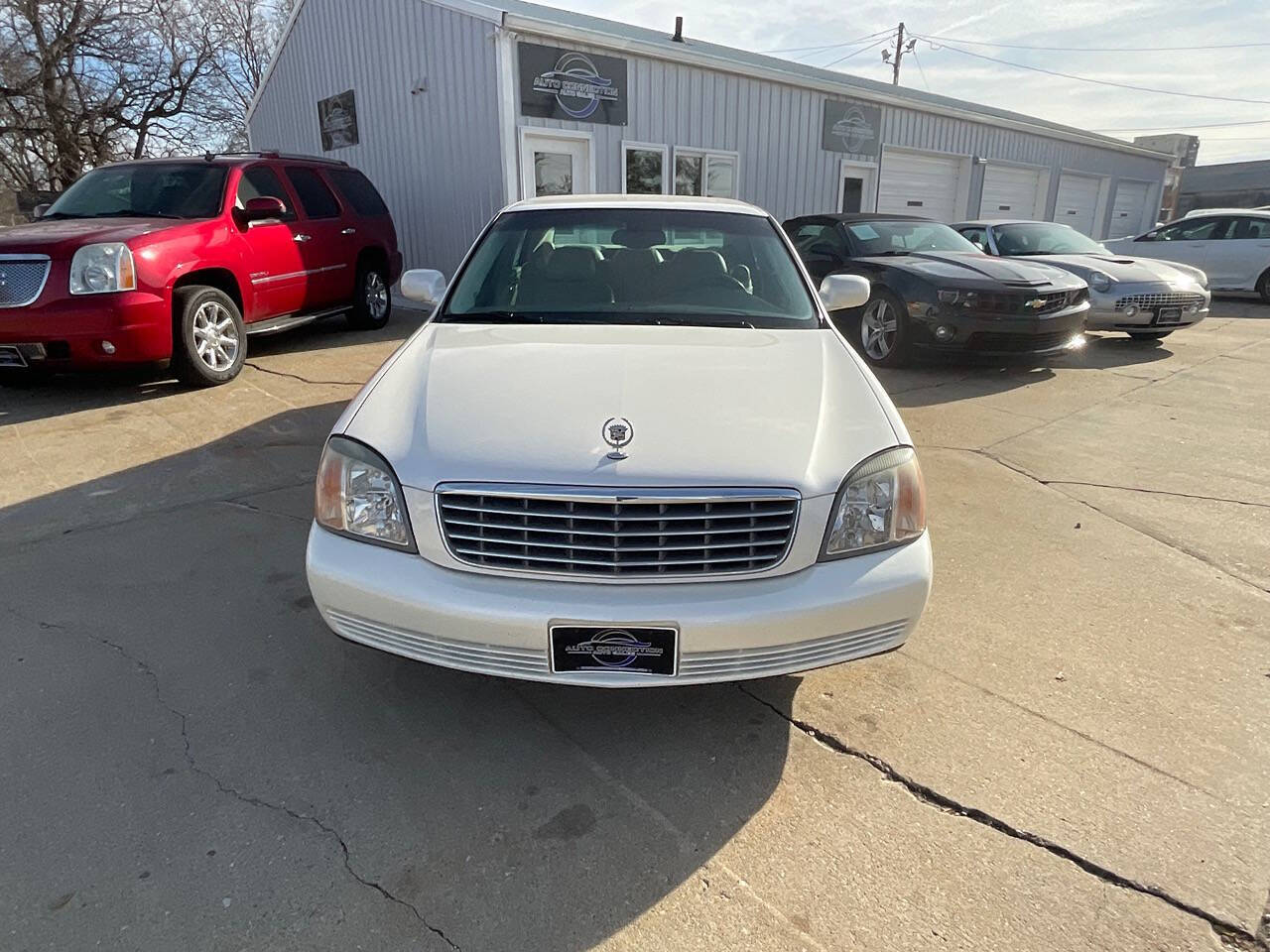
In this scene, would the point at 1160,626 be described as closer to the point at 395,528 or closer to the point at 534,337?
the point at 534,337

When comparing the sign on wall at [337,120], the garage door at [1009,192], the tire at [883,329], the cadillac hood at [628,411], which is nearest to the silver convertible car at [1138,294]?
the tire at [883,329]

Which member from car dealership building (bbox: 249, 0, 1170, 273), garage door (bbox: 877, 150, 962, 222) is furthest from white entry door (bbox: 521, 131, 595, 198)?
garage door (bbox: 877, 150, 962, 222)

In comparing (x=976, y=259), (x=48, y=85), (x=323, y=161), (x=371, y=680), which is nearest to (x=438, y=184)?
(x=323, y=161)

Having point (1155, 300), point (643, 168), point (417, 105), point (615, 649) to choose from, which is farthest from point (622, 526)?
point (417, 105)

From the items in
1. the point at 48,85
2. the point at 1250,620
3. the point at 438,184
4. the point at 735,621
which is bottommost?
the point at 1250,620

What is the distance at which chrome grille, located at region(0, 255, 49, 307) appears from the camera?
215 inches

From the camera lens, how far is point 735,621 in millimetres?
2037

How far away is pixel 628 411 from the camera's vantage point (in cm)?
231

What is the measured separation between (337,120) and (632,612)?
530 inches

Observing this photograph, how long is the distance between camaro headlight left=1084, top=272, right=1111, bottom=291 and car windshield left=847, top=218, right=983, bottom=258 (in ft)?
4.49

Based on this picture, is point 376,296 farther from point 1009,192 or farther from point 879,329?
point 1009,192

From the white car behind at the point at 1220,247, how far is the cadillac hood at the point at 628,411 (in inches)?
528

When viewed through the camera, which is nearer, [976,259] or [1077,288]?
[1077,288]

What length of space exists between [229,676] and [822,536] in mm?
2085
